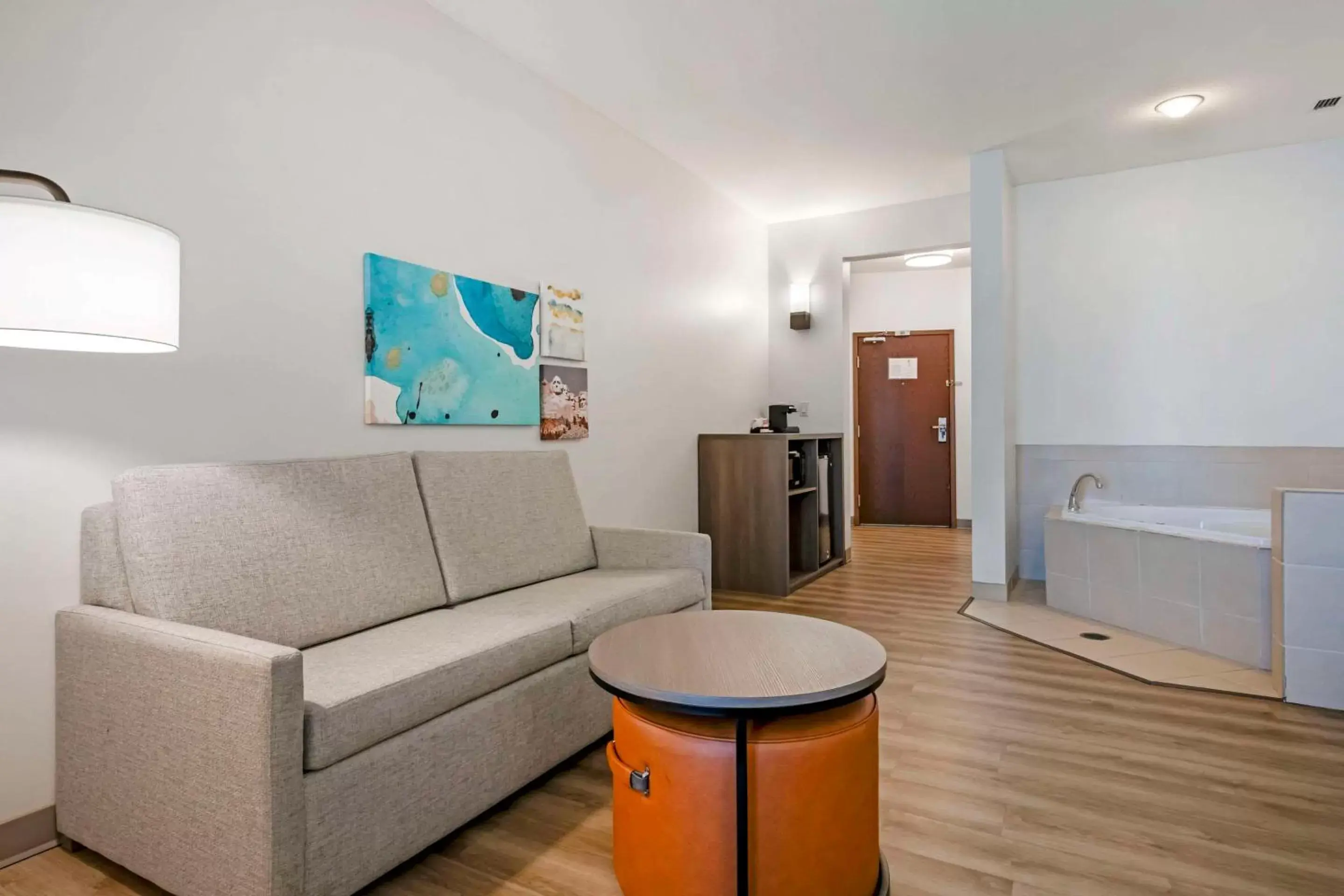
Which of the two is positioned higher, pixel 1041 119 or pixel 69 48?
pixel 1041 119

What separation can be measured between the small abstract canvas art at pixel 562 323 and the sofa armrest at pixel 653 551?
912mm

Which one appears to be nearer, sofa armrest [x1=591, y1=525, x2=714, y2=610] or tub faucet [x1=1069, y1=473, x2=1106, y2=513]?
sofa armrest [x1=591, y1=525, x2=714, y2=610]

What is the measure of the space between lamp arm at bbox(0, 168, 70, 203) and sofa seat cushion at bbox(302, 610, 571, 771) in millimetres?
1131

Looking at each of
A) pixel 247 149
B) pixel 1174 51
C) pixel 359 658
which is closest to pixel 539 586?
pixel 359 658

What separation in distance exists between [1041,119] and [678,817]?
399 cm

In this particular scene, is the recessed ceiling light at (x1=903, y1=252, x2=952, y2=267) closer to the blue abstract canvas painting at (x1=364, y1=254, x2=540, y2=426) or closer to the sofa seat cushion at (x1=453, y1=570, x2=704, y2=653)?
the blue abstract canvas painting at (x1=364, y1=254, x2=540, y2=426)

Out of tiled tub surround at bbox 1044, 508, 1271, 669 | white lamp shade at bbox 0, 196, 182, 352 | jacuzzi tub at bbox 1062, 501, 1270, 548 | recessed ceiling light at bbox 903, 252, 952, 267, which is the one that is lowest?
tiled tub surround at bbox 1044, 508, 1271, 669

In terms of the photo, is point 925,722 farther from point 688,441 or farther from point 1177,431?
point 1177,431

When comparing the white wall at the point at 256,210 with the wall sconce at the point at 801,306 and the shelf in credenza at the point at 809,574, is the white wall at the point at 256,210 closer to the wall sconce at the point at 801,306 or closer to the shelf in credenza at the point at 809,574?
the shelf in credenza at the point at 809,574

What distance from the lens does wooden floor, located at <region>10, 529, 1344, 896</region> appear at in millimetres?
1624

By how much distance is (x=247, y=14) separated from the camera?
7.11 feet

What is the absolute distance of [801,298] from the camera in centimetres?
558

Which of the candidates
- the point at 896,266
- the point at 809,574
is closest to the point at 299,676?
the point at 809,574

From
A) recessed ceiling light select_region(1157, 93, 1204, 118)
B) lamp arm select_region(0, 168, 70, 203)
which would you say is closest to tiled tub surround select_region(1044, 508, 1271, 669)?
recessed ceiling light select_region(1157, 93, 1204, 118)
